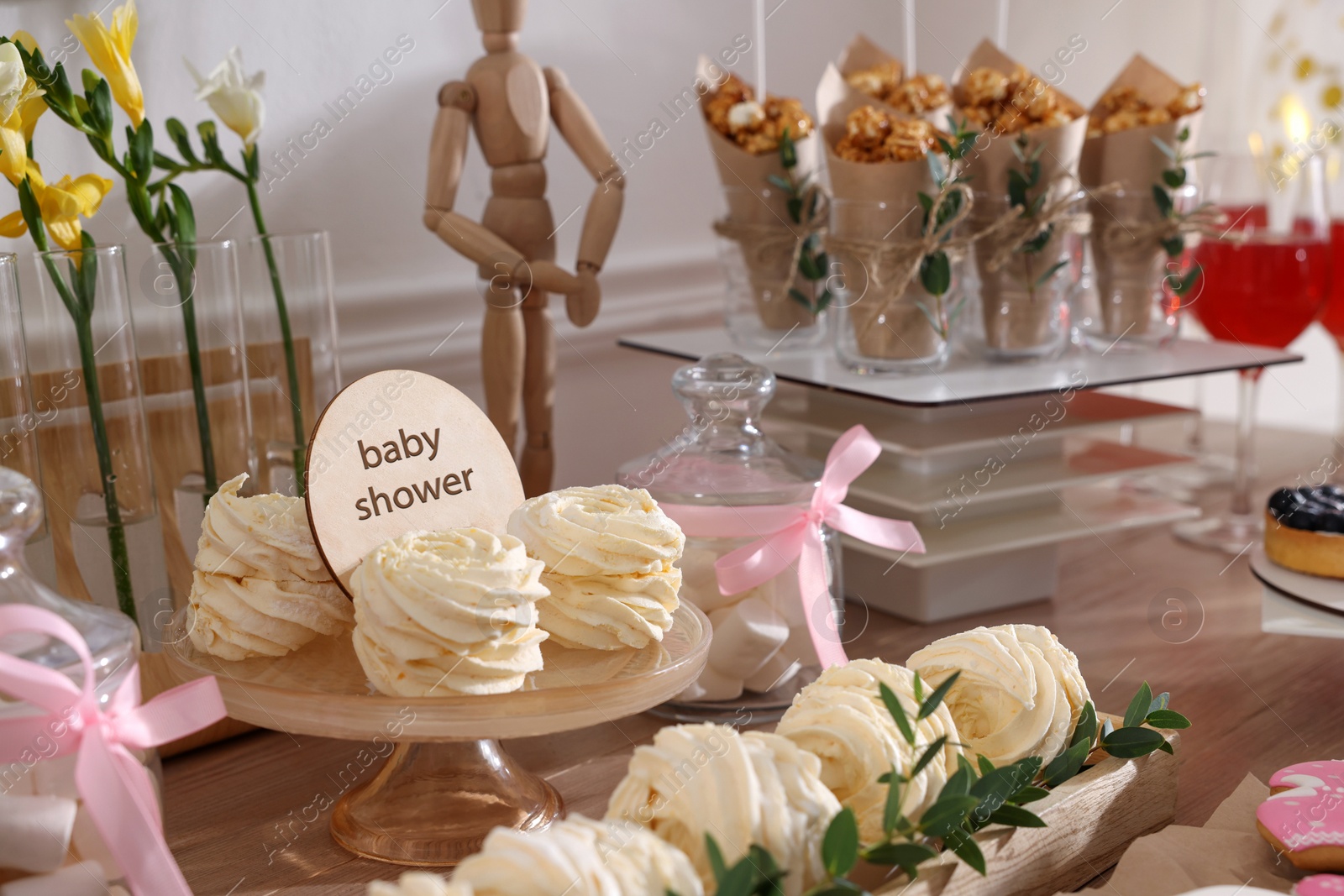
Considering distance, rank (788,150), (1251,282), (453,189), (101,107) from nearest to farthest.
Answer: (101,107), (453,189), (788,150), (1251,282)

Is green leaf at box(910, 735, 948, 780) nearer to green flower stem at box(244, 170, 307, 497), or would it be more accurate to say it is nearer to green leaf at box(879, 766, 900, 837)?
green leaf at box(879, 766, 900, 837)

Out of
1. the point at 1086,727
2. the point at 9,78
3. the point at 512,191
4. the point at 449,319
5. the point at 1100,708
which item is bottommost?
the point at 1100,708

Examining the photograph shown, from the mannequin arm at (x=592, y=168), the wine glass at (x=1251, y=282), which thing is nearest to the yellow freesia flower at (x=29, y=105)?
the mannequin arm at (x=592, y=168)

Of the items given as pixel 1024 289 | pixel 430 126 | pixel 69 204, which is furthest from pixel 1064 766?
pixel 430 126

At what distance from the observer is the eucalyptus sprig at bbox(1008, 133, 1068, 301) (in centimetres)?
104

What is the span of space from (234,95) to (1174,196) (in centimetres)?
82

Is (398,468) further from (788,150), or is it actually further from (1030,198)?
(1030,198)

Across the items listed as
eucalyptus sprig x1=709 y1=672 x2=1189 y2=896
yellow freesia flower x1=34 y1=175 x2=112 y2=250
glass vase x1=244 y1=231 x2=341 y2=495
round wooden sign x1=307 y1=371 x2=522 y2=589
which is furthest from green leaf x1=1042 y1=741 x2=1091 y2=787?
yellow freesia flower x1=34 y1=175 x2=112 y2=250

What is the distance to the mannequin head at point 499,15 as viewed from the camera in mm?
959

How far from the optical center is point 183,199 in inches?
32.6

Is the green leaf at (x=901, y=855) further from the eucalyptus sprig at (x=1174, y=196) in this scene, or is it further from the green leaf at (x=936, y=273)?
the eucalyptus sprig at (x=1174, y=196)

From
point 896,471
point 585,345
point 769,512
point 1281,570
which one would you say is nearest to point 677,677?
point 769,512

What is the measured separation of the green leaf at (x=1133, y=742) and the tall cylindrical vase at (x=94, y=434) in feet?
1.99

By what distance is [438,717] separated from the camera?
0.58 meters
